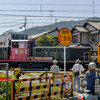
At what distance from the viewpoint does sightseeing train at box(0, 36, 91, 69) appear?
24.4 m

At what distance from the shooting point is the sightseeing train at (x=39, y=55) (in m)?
24.4

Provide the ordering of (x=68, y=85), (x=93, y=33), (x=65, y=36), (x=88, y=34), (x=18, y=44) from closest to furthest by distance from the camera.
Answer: (x=68, y=85) → (x=65, y=36) → (x=18, y=44) → (x=93, y=33) → (x=88, y=34)

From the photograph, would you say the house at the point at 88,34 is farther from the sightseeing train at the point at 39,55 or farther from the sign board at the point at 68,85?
the sign board at the point at 68,85

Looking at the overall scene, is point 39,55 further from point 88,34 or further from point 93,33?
point 88,34

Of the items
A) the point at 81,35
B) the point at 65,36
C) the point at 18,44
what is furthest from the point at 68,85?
the point at 81,35

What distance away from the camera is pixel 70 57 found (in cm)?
2447

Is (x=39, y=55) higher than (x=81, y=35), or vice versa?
(x=81, y=35)

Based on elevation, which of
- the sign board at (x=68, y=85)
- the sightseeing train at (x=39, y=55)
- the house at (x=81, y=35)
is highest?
the house at (x=81, y=35)

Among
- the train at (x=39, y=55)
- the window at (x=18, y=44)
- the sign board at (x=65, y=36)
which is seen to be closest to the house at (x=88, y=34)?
the train at (x=39, y=55)

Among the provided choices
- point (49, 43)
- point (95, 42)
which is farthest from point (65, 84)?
point (49, 43)

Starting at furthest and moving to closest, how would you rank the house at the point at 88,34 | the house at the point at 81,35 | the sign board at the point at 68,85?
the house at the point at 81,35 < the house at the point at 88,34 < the sign board at the point at 68,85

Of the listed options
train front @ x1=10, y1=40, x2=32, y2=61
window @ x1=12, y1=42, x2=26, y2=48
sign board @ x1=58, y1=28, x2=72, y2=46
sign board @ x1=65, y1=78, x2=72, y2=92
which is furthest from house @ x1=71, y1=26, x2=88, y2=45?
sign board @ x1=65, y1=78, x2=72, y2=92

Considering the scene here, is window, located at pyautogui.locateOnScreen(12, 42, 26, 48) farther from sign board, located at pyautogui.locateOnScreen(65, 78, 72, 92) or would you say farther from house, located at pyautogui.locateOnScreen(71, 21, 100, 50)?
sign board, located at pyautogui.locateOnScreen(65, 78, 72, 92)

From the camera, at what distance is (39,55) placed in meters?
25.1
